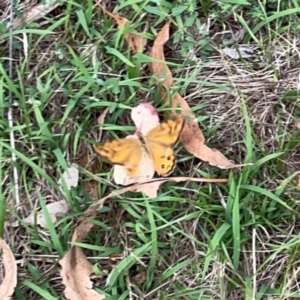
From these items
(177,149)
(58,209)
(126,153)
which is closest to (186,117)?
(177,149)

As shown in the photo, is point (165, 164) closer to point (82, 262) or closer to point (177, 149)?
point (177, 149)

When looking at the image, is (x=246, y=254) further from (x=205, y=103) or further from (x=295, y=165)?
(x=205, y=103)

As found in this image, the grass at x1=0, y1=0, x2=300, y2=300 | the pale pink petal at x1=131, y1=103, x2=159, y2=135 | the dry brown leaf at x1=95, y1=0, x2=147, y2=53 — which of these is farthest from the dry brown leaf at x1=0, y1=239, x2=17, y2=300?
the dry brown leaf at x1=95, y1=0, x2=147, y2=53

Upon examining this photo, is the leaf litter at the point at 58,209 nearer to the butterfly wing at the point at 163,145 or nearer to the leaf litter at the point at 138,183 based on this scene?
the leaf litter at the point at 138,183

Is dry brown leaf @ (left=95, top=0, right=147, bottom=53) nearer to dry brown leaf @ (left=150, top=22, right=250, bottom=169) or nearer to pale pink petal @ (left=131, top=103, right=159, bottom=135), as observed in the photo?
dry brown leaf @ (left=150, top=22, right=250, bottom=169)

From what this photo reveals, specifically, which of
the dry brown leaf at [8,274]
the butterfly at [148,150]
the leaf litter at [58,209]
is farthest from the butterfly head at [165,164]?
the dry brown leaf at [8,274]

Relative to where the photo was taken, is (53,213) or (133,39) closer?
(53,213)

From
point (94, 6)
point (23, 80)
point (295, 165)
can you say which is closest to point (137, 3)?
point (94, 6)
